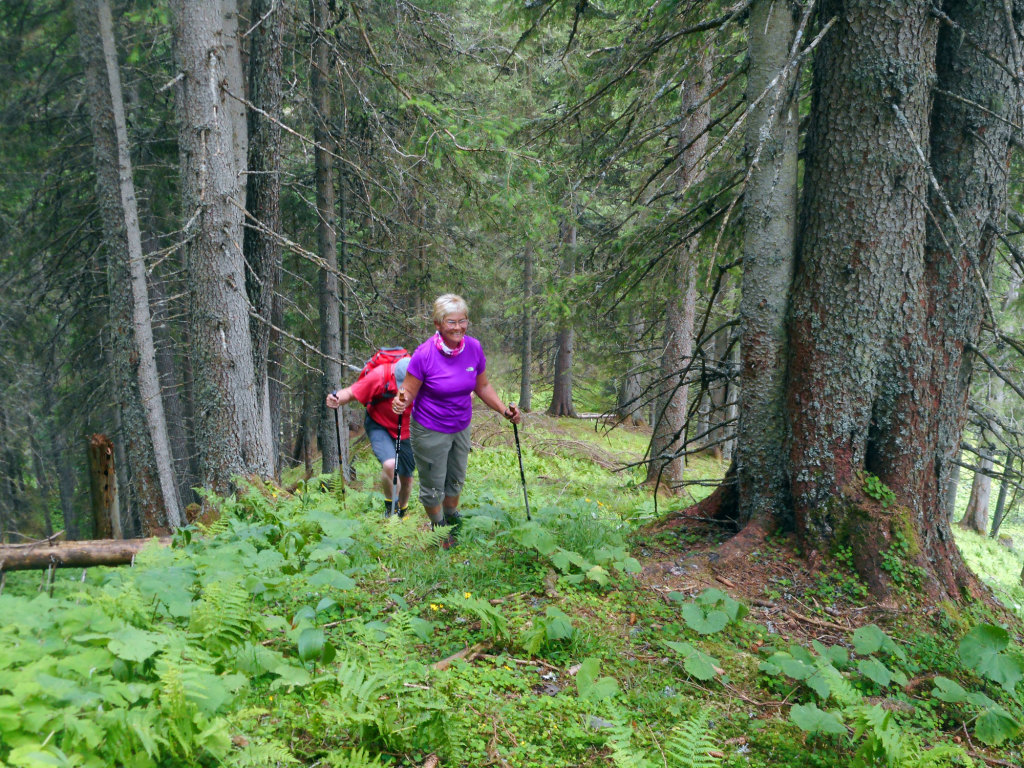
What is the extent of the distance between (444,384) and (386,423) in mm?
1436

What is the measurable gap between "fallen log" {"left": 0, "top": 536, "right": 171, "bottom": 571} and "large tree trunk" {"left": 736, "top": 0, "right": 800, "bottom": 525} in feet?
14.0

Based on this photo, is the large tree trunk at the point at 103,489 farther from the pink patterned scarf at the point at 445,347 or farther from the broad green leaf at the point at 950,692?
the broad green leaf at the point at 950,692

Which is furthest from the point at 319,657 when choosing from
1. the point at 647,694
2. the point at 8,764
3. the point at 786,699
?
the point at 786,699

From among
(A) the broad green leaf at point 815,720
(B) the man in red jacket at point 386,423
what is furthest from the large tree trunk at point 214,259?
(A) the broad green leaf at point 815,720

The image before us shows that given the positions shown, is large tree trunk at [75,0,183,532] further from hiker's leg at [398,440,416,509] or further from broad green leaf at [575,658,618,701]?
broad green leaf at [575,658,618,701]

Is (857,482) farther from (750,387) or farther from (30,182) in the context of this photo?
(30,182)

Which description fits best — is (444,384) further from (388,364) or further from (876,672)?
(876,672)

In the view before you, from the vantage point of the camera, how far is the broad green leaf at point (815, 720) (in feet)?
8.18

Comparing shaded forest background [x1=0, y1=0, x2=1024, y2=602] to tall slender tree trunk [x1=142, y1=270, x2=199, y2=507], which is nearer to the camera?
shaded forest background [x1=0, y1=0, x2=1024, y2=602]

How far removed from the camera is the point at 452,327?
4.94 metres

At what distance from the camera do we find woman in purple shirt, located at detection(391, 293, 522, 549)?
5.02 meters

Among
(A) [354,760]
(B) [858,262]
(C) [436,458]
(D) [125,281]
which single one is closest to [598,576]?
(C) [436,458]

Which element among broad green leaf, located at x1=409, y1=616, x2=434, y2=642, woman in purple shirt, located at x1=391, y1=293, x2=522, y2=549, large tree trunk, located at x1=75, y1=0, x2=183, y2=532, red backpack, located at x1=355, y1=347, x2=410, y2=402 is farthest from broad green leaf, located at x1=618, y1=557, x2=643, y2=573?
large tree trunk, located at x1=75, y1=0, x2=183, y2=532

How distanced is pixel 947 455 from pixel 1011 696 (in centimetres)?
163
